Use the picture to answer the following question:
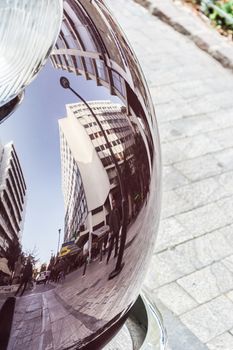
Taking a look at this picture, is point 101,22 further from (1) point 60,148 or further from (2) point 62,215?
(2) point 62,215

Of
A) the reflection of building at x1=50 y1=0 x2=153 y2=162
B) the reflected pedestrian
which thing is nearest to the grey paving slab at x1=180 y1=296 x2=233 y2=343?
the reflection of building at x1=50 y1=0 x2=153 y2=162

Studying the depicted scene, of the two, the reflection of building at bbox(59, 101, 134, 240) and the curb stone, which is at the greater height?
the reflection of building at bbox(59, 101, 134, 240)

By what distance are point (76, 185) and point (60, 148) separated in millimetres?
82

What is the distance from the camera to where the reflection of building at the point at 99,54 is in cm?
143

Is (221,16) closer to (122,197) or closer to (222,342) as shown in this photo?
(222,342)

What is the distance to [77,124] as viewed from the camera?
138 cm

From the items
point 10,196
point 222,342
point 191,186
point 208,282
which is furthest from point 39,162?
point 191,186

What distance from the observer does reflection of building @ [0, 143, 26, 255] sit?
49.9 inches

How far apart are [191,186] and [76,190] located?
2.87 m

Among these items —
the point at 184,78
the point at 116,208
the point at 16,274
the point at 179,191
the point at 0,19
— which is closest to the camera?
the point at 0,19

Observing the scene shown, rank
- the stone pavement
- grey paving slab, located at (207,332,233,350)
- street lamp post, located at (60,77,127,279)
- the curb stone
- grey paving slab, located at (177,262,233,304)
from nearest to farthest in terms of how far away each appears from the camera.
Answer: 1. street lamp post, located at (60,77,127,279)
2. grey paving slab, located at (207,332,233,350)
3. the stone pavement
4. grey paving slab, located at (177,262,233,304)
5. the curb stone

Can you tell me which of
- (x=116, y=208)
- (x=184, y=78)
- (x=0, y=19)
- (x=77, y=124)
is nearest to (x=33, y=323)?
(x=116, y=208)

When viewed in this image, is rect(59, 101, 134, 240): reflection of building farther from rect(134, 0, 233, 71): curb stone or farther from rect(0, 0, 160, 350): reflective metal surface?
rect(134, 0, 233, 71): curb stone

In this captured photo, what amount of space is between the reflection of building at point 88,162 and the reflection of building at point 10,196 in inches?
3.7
